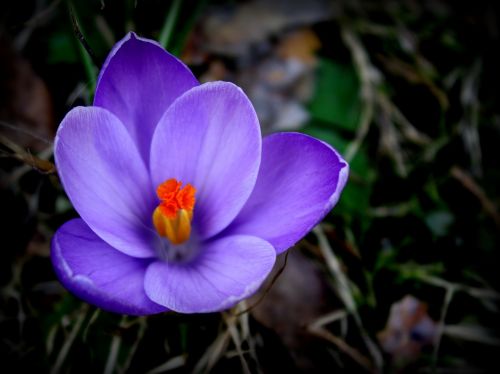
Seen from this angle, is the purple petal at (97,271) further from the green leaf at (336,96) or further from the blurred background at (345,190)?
the green leaf at (336,96)

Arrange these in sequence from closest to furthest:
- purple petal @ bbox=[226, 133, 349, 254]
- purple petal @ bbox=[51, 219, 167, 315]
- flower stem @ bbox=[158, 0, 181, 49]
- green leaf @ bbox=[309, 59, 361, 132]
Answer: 1. purple petal @ bbox=[51, 219, 167, 315]
2. purple petal @ bbox=[226, 133, 349, 254]
3. flower stem @ bbox=[158, 0, 181, 49]
4. green leaf @ bbox=[309, 59, 361, 132]

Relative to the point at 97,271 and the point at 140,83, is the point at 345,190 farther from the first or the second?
the point at 97,271

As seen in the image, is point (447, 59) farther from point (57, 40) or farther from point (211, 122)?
point (57, 40)

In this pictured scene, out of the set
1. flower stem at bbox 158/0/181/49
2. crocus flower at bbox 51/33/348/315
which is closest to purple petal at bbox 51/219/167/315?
crocus flower at bbox 51/33/348/315

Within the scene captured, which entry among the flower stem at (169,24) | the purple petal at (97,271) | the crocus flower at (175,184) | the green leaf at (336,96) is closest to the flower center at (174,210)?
the crocus flower at (175,184)

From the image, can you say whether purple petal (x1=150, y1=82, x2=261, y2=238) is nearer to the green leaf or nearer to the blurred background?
the blurred background

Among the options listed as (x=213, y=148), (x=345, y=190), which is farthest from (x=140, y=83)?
(x=345, y=190)

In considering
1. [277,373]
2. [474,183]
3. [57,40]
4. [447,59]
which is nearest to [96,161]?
[277,373]
